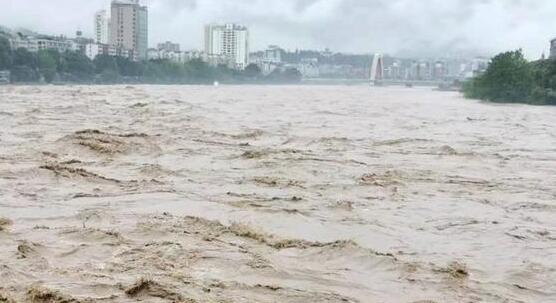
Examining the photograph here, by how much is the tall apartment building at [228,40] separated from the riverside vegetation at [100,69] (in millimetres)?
43471

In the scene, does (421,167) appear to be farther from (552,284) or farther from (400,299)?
(400,299)

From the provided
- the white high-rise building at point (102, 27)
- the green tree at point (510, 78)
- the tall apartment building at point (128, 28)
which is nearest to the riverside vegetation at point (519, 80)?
the green tree at point (510, 78)

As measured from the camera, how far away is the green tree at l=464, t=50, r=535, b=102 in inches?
1845

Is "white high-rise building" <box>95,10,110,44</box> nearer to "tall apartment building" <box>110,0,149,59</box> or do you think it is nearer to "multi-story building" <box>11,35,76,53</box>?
"tall apartment building" <box>110,0,149,59</box>

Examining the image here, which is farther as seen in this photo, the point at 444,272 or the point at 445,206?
the point at 445,206

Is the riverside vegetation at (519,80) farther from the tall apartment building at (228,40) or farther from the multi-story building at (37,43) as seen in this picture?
the tall apartment building at (228,40)

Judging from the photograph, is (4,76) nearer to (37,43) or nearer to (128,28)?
(37,43)

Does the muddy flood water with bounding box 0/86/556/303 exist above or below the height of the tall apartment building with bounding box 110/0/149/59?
→ below

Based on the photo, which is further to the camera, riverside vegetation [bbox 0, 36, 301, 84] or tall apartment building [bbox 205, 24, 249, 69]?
tall apartment building [bbox 205, 24, 249, 69]

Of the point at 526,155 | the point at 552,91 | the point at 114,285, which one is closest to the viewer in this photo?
the point at 114,285

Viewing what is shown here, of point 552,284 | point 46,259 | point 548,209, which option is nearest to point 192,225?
point 46,259

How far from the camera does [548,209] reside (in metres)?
8.34

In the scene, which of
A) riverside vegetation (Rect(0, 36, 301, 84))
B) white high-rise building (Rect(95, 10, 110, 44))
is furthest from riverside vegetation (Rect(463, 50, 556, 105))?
Result: white high-rise building (Rect(95, 10, 110, 44))

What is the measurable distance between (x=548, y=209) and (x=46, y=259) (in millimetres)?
5932
